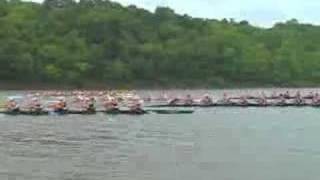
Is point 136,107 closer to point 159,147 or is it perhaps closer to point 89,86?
point 159,147

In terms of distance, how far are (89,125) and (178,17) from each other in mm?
122336

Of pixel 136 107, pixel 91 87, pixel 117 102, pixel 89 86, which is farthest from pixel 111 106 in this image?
pixel 89 86

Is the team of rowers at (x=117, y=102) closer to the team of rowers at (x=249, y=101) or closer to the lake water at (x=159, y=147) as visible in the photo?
the team of rowers at (x=249, y=101)

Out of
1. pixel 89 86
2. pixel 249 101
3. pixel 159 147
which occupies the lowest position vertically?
pixel 159 147

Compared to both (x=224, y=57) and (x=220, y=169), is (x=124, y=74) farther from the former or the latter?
(x=220, y=169)

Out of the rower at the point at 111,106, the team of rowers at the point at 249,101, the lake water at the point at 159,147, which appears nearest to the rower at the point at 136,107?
the lake water at the point at 159,147

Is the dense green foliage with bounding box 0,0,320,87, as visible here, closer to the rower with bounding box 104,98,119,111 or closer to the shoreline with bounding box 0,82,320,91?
the shoreline with bounding box 0,82,320,91

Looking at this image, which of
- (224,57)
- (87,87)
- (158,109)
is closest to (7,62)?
(87,87)

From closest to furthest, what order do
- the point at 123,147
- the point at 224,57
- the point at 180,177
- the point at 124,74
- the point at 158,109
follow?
1. the point at 180,177
2. the point at 123,147
3. the point at 158,109
4. the point at 124,74
5. the point at 224,57

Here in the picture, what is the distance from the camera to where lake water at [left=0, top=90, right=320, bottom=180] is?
37.8 meters

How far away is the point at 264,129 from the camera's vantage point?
62.2 meters

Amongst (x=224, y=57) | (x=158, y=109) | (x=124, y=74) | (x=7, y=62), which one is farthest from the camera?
(x=224, y=57)

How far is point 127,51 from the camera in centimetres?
15288

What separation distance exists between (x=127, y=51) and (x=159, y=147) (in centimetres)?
10533
